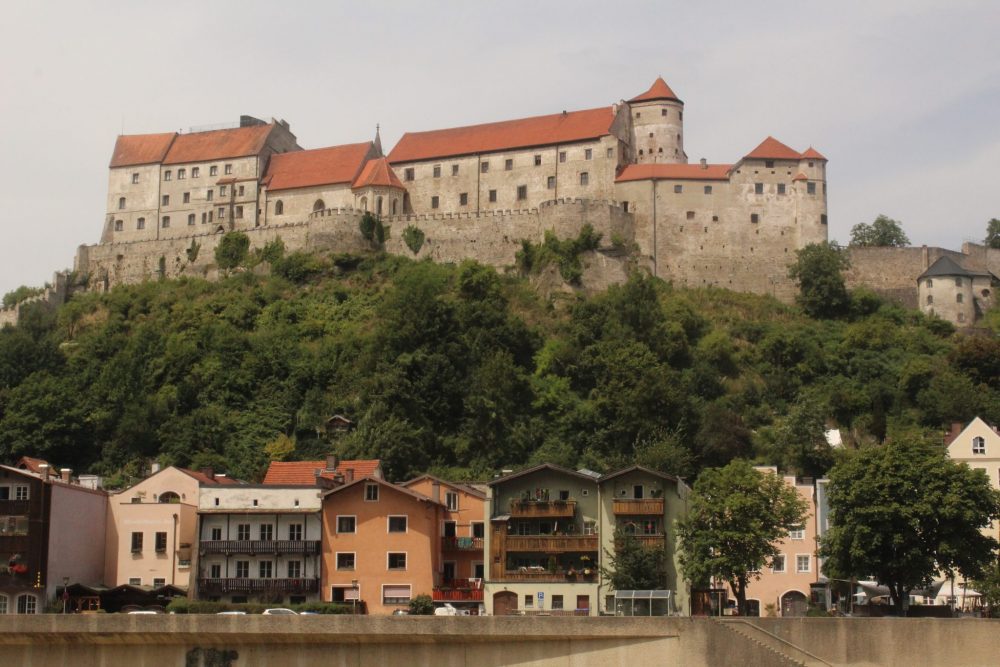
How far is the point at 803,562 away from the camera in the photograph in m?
69.0

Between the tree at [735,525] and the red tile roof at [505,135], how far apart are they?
5794 centimetres

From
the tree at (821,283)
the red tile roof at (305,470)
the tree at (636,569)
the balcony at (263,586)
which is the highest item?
the tree at (821,283)

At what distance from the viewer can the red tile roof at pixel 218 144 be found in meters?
125

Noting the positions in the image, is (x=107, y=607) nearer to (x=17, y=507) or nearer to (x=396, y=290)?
(x=17, y=507)

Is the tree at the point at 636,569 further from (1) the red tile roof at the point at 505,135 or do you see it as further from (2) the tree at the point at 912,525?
(1) the red tile roof at the point at 505,135

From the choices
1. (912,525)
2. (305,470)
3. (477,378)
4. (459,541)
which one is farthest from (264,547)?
(477,378)

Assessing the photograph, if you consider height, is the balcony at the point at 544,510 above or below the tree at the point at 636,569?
above

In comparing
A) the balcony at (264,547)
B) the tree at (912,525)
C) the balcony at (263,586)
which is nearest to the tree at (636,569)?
the tree at (912,525)

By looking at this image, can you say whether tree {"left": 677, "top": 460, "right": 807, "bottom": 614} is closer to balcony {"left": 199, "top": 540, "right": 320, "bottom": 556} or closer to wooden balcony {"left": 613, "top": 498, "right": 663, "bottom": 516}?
wooden balcony {"left": 613, "top": 498, "right": 663, "bottom": 516}

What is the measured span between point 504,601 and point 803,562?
15.8 meters

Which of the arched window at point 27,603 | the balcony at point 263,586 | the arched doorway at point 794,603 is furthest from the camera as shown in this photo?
the balcony at point 263,586

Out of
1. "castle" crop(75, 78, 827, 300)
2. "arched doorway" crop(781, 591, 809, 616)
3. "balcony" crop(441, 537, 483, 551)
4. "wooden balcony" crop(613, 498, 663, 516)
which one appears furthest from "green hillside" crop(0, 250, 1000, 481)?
"wooden balcony" crop(613, 498, 663, 516)

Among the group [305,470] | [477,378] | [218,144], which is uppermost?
[218,144]

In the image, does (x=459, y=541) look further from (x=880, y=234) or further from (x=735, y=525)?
(x=880, y=234)
